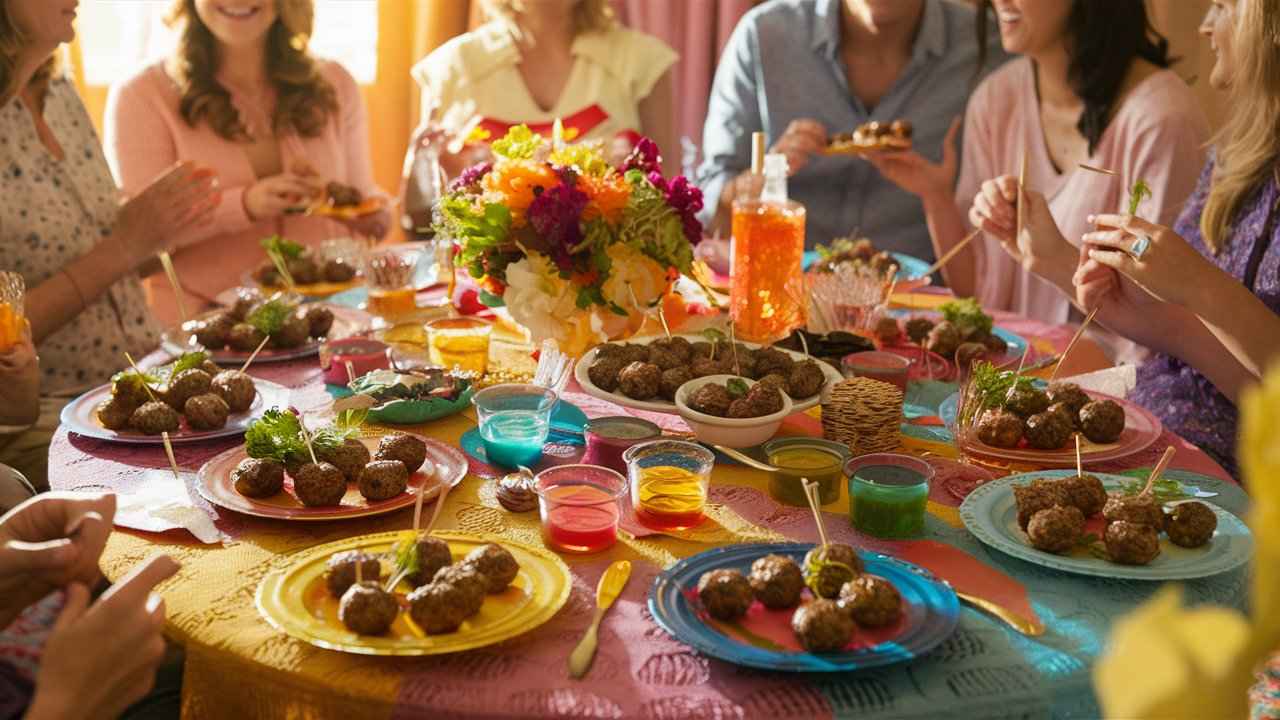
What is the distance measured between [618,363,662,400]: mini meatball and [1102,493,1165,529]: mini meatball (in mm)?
695

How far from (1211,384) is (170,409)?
1919 mm

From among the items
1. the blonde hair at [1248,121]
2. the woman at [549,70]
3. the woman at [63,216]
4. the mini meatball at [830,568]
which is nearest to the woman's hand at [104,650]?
the mini meatball at [830,568]

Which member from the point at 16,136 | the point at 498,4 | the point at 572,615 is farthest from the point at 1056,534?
the point at 498,4

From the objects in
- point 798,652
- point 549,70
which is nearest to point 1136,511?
point 798,652

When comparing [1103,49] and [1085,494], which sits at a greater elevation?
[1103,49]

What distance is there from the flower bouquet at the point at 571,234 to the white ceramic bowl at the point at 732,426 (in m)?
0.33

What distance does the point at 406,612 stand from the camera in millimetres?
1301

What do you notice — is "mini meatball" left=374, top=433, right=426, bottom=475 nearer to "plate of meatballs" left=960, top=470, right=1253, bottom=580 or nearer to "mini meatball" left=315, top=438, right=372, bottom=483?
"mini meatball" left=315, top=438, right=372, bottom=483

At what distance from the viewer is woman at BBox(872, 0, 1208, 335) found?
3084 millimetres

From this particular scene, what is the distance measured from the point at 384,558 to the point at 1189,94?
2.57m

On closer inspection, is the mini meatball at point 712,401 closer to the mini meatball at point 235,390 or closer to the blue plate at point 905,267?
the mini meatball at point 235,390

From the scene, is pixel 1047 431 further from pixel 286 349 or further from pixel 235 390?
pixel 286 349

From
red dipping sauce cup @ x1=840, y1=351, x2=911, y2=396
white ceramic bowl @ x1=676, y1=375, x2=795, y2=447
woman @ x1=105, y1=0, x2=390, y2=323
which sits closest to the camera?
white ceramic bowl @ x1=676, y1=375, x2=795, y2=447

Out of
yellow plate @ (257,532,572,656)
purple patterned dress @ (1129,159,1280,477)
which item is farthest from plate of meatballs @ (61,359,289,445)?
purple patterned dress @ (1129,159,1280,477)
